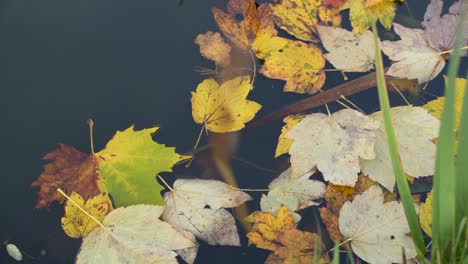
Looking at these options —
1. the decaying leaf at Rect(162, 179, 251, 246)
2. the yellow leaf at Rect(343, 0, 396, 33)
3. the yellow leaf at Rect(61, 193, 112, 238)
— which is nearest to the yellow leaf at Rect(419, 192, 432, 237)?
the decaying leaf at Rect(162, 179, 251, 246)

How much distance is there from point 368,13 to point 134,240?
0.66 metres

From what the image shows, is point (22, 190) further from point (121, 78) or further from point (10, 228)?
point (121, 78)

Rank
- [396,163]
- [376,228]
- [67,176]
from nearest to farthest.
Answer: [396,163], [376,228], [67,176]

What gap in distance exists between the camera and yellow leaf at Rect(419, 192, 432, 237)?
888 millimetres

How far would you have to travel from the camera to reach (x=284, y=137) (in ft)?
3.30

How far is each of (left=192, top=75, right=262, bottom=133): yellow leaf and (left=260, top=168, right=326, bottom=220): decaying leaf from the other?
15cm

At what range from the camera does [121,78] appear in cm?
110

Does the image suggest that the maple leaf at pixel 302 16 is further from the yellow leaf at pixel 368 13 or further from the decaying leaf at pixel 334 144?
the decaying leaf at pixel 334 144

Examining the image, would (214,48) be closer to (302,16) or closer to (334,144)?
(302,16)

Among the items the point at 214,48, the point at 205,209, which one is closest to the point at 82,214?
the point at 205,209

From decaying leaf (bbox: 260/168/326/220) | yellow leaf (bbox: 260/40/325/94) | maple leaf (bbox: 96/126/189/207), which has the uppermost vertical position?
yellow leaf (bbox: 260/40/325/94)

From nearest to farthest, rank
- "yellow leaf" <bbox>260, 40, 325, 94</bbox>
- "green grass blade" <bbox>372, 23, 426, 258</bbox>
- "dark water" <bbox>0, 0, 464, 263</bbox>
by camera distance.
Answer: "green grass blade" <bbox>372, 23, 426, 258</bbox>
"dark water" <bbox>0, 0, 464, 263</bbox>
"yellow leaf" <bbox>260, 40, 325, 94</bbox>

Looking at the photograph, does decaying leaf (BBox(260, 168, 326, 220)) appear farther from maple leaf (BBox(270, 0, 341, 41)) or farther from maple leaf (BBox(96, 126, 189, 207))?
maple leaf (BBox(270, 0, 341, 41))

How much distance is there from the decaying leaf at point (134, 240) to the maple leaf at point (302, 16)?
0.48 m
